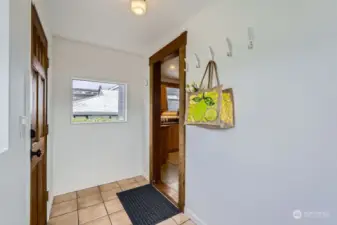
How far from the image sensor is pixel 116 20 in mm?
1910

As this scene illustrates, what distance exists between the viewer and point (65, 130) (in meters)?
2.44

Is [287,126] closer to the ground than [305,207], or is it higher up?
higher up

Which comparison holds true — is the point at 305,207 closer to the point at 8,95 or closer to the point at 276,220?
the point at 276,220

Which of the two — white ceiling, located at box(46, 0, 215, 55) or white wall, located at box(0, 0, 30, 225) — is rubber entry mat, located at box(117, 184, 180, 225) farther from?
white ceiling, located at box(46, 0, 215, 55)

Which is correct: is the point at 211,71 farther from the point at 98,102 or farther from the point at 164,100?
the point at 164,100

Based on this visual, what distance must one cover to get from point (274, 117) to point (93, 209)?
2302 millimetres

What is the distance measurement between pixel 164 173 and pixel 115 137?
48.9 inches

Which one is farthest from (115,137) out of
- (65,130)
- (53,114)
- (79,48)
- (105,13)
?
(105,13)

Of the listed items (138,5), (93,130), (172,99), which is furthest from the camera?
(172,99)

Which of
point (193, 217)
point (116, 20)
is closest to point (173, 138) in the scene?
point (193, 217)

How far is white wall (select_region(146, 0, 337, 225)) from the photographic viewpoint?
90 cm

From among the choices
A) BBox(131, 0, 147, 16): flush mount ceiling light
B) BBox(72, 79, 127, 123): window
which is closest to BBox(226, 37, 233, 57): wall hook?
BBox(131, 0, 147, 16): flush mount ceiling light

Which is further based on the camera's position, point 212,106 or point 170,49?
point 170,49

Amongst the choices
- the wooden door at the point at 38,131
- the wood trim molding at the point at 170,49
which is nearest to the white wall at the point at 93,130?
the wood trim molding at the point at 170,49
